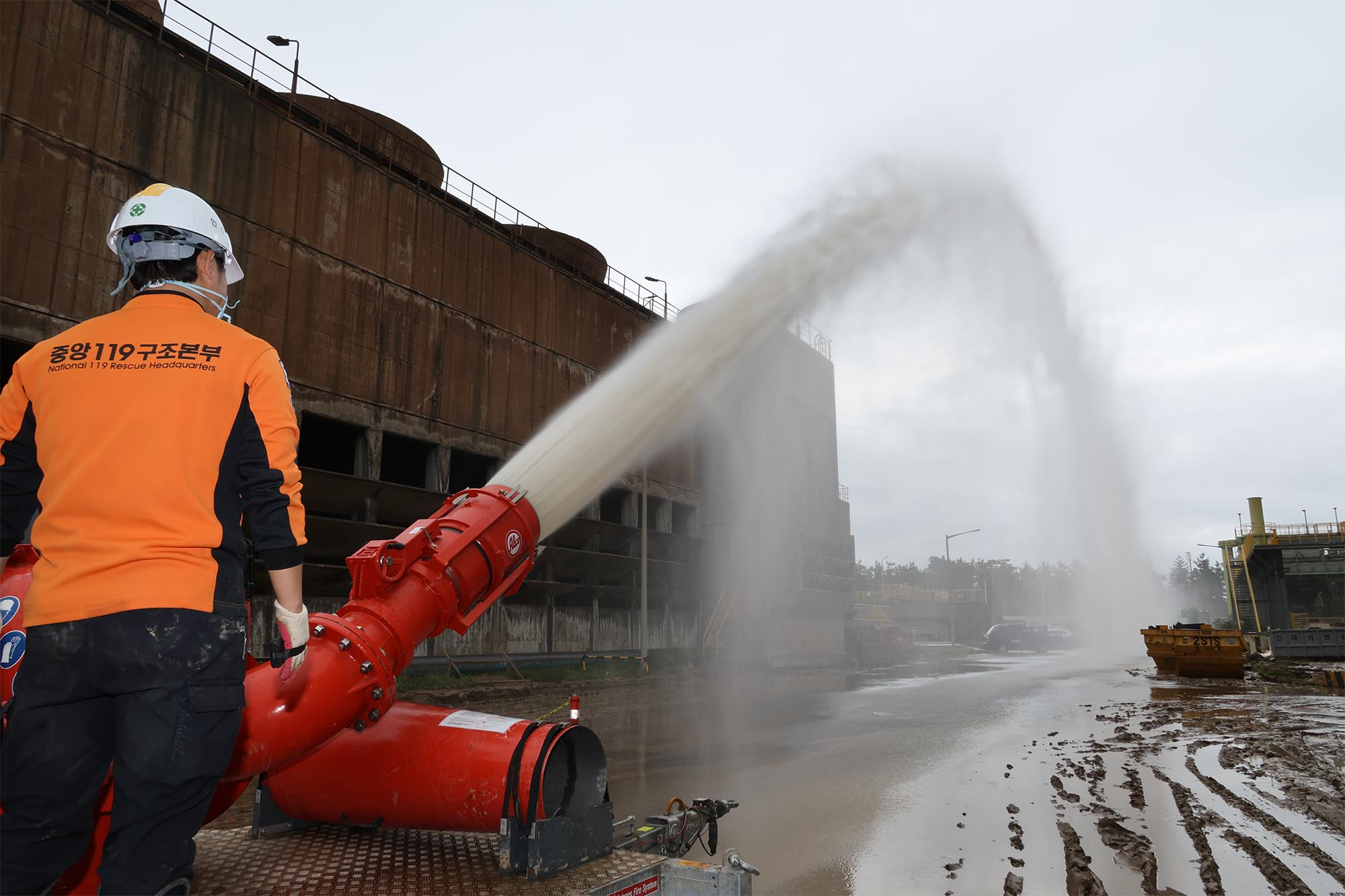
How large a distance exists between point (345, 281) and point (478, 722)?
17271mm

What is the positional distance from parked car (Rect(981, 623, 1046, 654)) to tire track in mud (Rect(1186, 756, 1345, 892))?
44.7 m

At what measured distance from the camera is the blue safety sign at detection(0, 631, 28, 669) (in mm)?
2883

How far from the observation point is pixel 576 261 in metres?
29.4

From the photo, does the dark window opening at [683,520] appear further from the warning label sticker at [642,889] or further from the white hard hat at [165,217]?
the white hard hat at [165,217]

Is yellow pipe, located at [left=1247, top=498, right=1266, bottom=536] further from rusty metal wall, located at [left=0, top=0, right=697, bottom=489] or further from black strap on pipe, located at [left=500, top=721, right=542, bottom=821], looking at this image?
black strap on pipe, located at [left=500, top=721, right=542, bottom=821]

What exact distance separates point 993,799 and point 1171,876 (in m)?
2.43

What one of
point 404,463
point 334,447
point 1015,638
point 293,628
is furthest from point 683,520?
point 1015,638

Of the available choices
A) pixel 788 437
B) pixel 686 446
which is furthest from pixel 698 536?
pixel 788 437

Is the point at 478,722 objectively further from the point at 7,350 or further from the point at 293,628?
the point at 7,350

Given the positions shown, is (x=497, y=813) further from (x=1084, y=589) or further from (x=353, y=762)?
(x=1084, y=589)

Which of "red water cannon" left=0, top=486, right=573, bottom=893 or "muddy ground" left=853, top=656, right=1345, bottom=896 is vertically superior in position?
"red water cannon" left=0, top=486, right=573, bottom=893

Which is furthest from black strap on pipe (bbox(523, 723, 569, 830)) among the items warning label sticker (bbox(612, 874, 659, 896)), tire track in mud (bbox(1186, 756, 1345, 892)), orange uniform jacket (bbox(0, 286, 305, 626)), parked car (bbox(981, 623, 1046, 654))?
parked car (bbox(981, 623, 1046, 654))

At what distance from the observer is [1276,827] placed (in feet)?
21.8

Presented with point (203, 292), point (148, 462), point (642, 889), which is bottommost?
point (642, 889)
